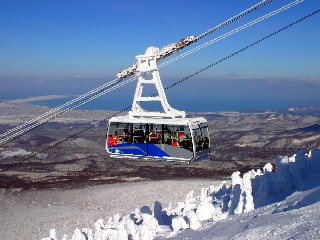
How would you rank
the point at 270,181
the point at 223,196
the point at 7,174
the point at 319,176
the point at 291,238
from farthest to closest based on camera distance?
the point at 7,174
the point at 223,196
the point at 270,181
the point at 319,176
the point at 291,238

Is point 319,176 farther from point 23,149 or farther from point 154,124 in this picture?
point 23,149

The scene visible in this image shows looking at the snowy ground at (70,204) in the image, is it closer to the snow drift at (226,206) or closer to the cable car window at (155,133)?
the snow drift at (226,206)

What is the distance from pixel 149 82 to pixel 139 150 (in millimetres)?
4379

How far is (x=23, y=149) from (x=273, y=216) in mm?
116761

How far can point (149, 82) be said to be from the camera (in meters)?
26.5

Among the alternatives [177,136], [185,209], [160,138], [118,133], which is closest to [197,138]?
[177,136]

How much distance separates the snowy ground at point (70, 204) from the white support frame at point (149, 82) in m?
23.0

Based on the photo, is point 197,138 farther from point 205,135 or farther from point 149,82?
point 149,82

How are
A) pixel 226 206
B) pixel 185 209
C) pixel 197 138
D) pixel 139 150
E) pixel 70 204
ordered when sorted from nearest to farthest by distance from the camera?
1. pixel 197 138
2. pixel 139 150
3. pixel 226 206
4. pixel 185 209
5. pixel 70 204

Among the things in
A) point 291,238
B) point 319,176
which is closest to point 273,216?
point 291,238

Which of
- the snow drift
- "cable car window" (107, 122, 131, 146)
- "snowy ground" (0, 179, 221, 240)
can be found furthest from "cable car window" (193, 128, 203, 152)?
"snowy ground" (0, 179, 221, 240)

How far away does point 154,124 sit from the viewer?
83.2ft

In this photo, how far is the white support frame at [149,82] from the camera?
84.5ft

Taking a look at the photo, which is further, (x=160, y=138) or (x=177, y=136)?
(x=160, y=138)
